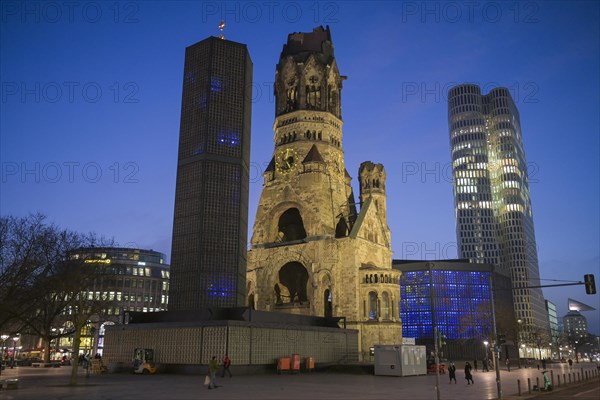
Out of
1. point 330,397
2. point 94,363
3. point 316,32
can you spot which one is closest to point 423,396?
point 330,397

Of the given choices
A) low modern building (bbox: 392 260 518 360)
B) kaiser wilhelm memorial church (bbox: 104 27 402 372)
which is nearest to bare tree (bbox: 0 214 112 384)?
kaiser wilhelm memorial church (bbox: 104 27 402 372)

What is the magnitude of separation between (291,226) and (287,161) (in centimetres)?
916

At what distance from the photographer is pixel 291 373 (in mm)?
40594

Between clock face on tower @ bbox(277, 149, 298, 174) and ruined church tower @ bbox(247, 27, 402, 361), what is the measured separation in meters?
0.15

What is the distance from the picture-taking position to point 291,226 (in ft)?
237

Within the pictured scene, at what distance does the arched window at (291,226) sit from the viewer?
7175 centimetres

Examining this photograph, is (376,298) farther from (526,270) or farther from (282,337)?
(526,270)

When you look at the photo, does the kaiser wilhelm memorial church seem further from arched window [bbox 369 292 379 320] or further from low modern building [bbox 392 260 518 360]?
low modern building [bbox 392 260 518 360]

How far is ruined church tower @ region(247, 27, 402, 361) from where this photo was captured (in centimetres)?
6288

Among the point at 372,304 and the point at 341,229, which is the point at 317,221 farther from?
the point at 372,304

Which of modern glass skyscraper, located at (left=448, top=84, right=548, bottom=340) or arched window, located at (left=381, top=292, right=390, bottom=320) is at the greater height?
modern glass skyscraper, located at (left=448, top=84, right=548, bottom=340)

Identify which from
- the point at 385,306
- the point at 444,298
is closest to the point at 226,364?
the point at 385,306

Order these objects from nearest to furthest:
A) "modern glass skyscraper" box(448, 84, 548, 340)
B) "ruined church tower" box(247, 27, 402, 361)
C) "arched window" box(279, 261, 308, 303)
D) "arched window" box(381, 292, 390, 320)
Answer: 1. "arched window" box(381, 292, 390, 320)
2. "ruined church tower" box(247, 27, 402, 361)
3. "arched window" box(279, 261, 308, 303)
4. "modern glass skyscraper" box(448, 84, 548, 340)

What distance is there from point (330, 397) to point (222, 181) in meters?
28.8
